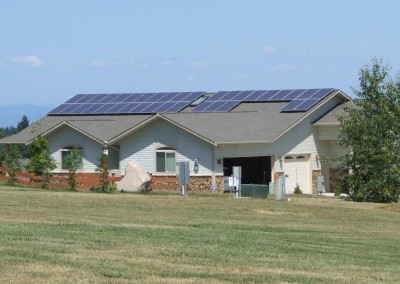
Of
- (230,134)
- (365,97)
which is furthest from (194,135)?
(365,97)

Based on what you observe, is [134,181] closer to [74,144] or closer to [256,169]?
[74,144]

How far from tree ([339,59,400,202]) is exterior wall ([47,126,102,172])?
1408 cm

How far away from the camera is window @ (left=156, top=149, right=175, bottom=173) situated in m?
53.7

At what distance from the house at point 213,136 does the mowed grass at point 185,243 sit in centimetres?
1661

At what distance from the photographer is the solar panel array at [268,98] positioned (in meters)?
57.4

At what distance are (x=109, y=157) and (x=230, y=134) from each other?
22.6 ft

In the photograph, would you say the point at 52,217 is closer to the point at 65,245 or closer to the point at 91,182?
the point at 65,245

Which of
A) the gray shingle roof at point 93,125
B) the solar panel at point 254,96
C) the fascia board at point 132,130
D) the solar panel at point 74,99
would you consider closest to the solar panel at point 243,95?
the solar panel at point 254,96

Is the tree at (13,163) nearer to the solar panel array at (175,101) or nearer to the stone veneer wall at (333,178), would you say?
the solar panel array at (175,101)

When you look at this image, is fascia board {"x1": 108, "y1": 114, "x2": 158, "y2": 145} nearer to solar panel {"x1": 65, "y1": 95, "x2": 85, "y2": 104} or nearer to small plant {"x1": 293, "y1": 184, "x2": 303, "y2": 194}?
small plant {"x1": 293, "y1": 184, "x2": 303, "y2": 194}

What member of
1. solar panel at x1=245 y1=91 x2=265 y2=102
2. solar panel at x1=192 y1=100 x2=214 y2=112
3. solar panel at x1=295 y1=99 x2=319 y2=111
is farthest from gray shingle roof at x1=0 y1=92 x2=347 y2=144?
solar panel at x1=192 y1=100 x2=214 y2=112

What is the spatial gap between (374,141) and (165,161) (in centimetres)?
1157

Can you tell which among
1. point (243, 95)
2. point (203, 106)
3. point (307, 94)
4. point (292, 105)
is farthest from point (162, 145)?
point (243, 95)

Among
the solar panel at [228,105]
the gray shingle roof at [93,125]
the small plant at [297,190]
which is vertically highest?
the solar panel at [228,105]
